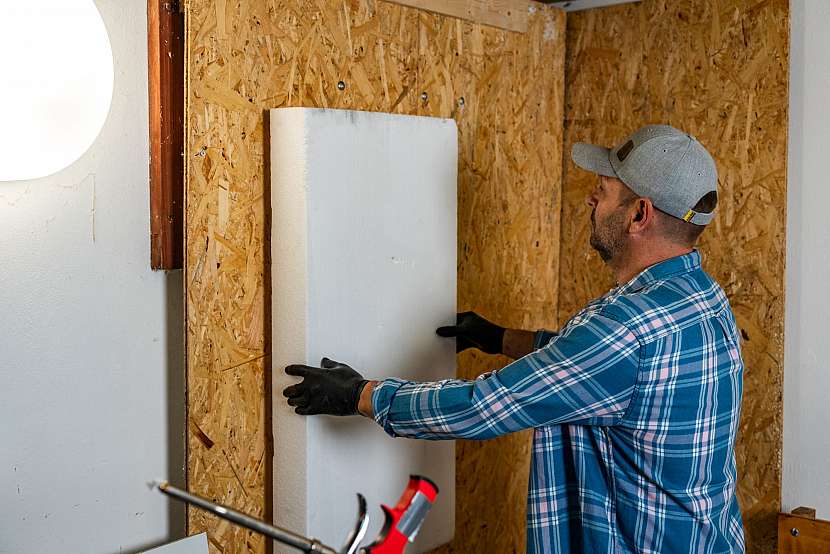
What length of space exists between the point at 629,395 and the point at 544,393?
17 cm

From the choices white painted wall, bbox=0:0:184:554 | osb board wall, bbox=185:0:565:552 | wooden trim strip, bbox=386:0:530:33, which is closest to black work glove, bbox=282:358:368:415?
osb board wall, bbox=185:0:565:552

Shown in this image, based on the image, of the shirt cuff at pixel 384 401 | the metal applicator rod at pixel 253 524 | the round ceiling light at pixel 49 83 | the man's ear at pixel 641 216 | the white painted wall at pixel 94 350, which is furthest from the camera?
the man's ear at pixel 641 216

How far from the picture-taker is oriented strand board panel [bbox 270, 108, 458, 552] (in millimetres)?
1858

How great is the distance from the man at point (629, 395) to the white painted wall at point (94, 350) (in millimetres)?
294

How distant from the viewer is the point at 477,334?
2.27 metres

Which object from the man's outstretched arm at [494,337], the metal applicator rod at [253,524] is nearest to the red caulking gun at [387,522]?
the metal applicator rod at [253,524]

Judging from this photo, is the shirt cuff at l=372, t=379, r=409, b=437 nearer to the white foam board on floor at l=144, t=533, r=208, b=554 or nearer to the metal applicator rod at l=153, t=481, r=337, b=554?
the white foam board on floor at l=144, t=533, r=208, b=554

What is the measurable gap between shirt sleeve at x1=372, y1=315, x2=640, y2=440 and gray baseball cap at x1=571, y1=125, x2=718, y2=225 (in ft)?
1.04

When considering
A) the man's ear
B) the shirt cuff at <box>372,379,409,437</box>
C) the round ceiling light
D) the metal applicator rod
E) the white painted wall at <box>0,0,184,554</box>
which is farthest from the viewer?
the man's ear

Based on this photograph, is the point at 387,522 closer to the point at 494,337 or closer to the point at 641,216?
the point at 641,216

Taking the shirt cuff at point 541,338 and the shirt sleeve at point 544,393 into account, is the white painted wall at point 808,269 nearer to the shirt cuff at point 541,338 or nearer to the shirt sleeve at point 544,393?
the shirt cuff at point 541,338

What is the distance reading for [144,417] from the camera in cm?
181

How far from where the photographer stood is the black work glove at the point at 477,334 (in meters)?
2.26

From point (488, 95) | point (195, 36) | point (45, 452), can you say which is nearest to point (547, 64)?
point (488, 95)
